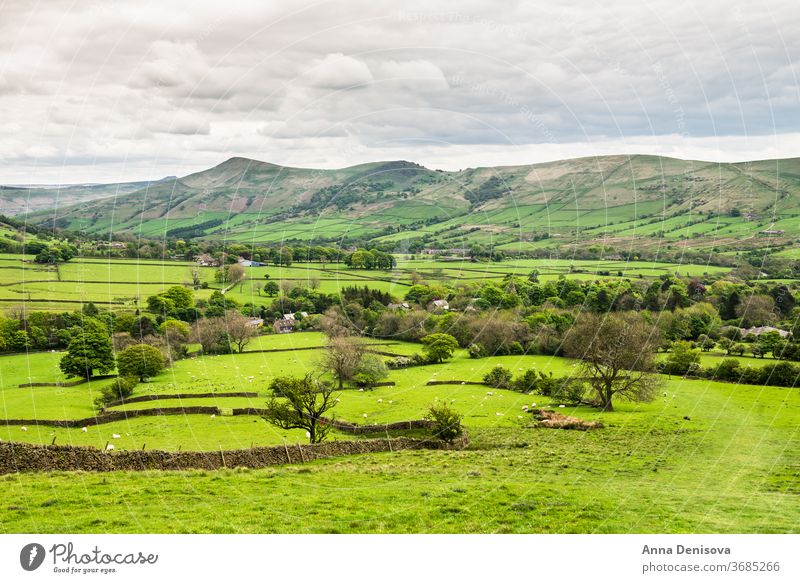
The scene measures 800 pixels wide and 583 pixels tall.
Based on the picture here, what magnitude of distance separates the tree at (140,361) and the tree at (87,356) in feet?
4.34

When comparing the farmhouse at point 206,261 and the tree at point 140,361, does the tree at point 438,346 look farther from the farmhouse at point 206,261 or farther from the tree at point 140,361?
the farmhouse at point 206,261

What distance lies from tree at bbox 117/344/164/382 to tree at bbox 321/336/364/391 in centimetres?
1551

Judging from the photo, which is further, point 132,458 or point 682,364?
point 682,364

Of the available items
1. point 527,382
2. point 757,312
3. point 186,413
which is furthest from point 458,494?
point 757,312

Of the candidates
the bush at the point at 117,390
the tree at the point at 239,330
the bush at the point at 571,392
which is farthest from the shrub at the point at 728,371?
the bush at the point at 117,390

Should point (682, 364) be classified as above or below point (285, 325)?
below

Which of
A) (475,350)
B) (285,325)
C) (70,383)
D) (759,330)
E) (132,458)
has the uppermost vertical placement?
(132,458)

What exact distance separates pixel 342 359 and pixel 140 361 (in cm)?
1848

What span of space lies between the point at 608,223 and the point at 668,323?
96133mm

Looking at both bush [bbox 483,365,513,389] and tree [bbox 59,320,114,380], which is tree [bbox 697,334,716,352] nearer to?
bush [bbox 483,365,513,389]

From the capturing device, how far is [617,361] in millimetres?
46156

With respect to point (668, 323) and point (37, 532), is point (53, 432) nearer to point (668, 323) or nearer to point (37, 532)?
point (37, 532)

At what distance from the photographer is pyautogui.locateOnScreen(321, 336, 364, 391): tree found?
2039 inches

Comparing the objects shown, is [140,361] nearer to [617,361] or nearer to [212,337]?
[212,337]
